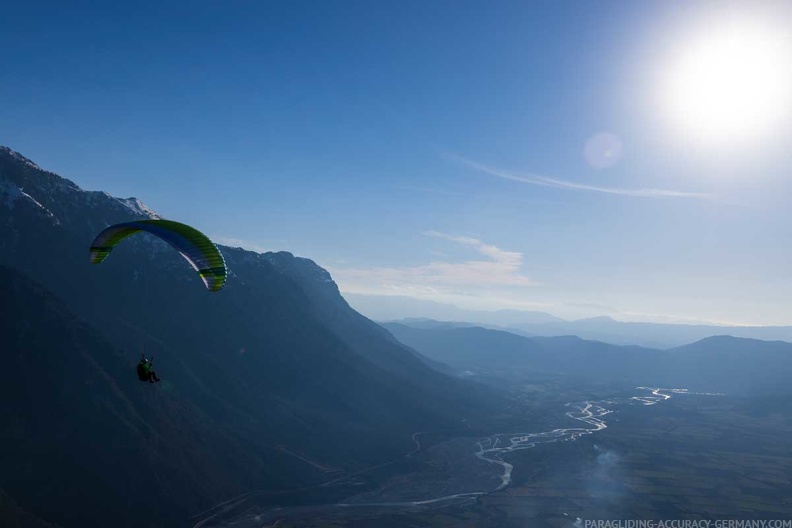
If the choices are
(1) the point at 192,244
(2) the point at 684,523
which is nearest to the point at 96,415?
(1) the point at 192,244

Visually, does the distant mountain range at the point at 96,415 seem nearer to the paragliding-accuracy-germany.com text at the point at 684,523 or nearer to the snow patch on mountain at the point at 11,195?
the snow patch on mountain at the point at 11,195

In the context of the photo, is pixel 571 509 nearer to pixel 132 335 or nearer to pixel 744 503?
pixel 744 503

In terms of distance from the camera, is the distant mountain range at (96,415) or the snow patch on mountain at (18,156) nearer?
the distant mountain range at (96,415)

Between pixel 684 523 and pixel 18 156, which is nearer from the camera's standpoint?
pixel 684 523

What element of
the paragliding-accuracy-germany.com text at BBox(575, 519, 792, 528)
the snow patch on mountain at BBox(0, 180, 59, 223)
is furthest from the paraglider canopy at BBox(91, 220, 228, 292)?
the snow patch on mountain at BBox(0, 180, 59, 223)

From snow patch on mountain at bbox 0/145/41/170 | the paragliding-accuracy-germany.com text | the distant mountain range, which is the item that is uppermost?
snow patch on mountain at bbox 0/145/41/170

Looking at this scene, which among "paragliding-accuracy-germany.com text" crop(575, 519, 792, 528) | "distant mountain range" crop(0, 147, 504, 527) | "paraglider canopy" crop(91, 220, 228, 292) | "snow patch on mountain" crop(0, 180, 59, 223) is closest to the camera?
"paraglider canopy" crop(91, 220, 228, 292)

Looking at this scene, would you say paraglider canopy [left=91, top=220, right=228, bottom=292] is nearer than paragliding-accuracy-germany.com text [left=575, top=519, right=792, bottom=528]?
Yes

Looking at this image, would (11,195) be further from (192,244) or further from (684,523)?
(684,523)

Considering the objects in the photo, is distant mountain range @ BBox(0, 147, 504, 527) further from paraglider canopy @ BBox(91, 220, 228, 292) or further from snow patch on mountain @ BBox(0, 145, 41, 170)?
paraglider canopy @ BBox(91, 220, 228, 292)

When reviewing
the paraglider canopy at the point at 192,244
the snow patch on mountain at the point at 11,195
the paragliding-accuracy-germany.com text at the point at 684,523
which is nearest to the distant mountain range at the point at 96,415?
the snow patch on mountain at the point at 11,195

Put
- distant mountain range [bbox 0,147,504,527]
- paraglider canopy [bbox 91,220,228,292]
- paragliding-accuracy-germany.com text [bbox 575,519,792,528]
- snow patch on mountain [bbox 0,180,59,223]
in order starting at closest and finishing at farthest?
paraglider canopy [bbox 91,220,228,292], distant mountain range [bbox 0,147,504,527], paragliding-accuracy-germany.com text [bbox 575,519,792,528], snow patch on mountain [bbox 0,180,59,223]
